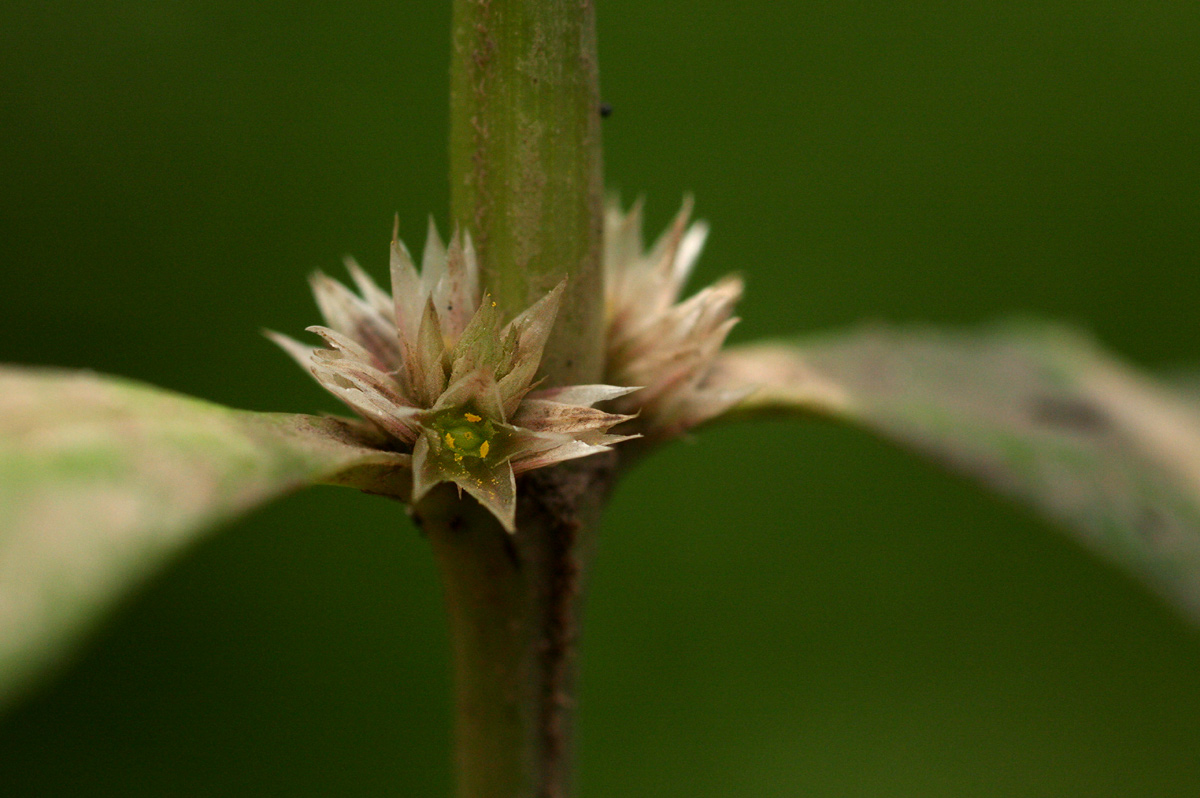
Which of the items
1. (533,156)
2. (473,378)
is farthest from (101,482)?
(533,156)

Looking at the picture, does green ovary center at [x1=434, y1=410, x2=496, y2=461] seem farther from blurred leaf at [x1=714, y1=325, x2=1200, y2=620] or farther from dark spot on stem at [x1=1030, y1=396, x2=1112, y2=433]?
dark spot on stem at [x1=1030, y1=396, x2=1112, y2=433]

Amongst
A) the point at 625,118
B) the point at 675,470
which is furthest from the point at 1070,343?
the point at 625,118

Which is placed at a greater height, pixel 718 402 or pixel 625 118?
pixel 625 118

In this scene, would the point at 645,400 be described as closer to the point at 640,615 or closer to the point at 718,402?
the point at 718,402

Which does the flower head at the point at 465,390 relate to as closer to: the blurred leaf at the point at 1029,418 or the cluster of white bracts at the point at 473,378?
the cluster of white bracts at the point at 473,378

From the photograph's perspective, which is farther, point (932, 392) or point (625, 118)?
point (625, 118)

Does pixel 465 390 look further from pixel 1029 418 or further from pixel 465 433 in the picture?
pixel 1029 418

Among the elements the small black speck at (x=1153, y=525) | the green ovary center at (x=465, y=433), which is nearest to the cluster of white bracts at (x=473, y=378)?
the green ovary center at (x=465, y=433)
